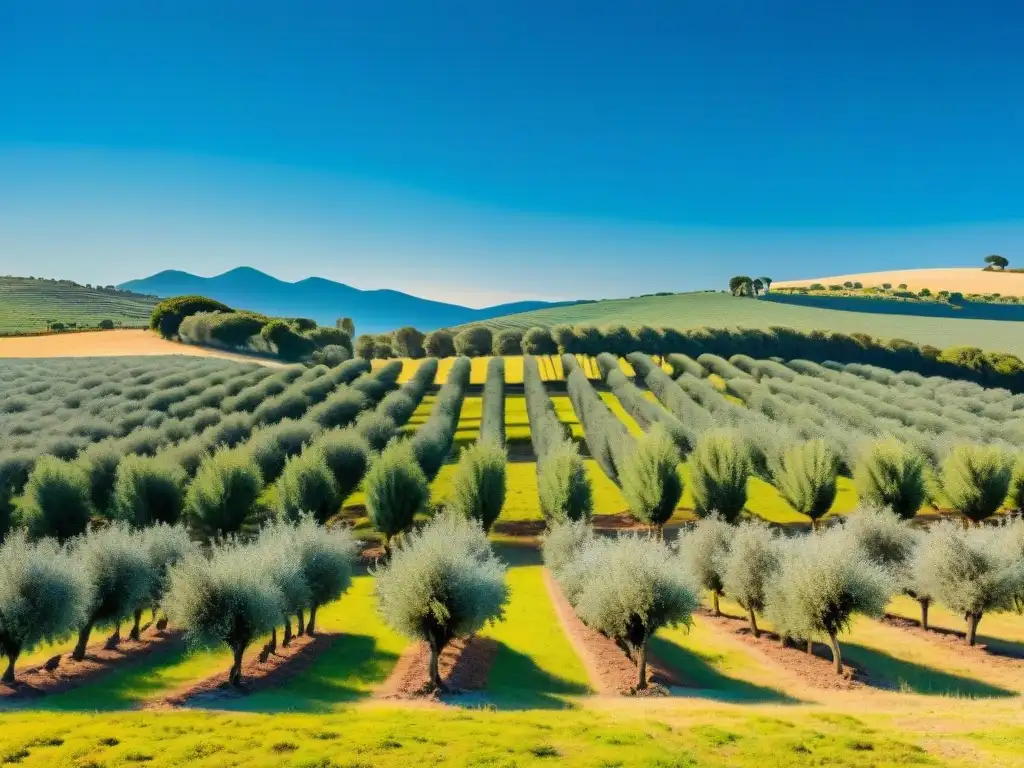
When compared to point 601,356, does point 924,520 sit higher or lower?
lower

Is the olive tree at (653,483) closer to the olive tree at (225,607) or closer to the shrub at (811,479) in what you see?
the shrub at (811,479)

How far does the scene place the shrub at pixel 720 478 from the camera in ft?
208

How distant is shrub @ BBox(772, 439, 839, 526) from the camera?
63562 mm

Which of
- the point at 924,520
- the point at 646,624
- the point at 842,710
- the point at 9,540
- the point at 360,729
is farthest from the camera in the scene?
the point at 924,520

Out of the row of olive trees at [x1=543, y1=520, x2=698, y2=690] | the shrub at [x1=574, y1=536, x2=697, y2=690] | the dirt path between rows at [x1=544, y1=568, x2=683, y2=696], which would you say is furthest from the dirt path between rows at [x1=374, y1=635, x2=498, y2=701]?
the shrub at [x1=574, y1=536, x2=697, y2=690]

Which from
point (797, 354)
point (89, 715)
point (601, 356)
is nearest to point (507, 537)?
point (89, 715)

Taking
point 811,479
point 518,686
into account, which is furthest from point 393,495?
point 811,479

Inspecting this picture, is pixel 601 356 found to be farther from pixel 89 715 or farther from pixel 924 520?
pixel 89 715

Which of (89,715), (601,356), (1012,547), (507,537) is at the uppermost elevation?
(601,356)

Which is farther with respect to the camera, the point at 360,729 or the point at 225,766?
the point at 360,729

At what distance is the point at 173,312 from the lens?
187 meters

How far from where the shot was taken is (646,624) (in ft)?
109

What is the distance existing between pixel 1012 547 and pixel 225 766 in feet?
149

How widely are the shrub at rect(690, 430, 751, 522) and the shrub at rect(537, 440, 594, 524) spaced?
11.4 meters
